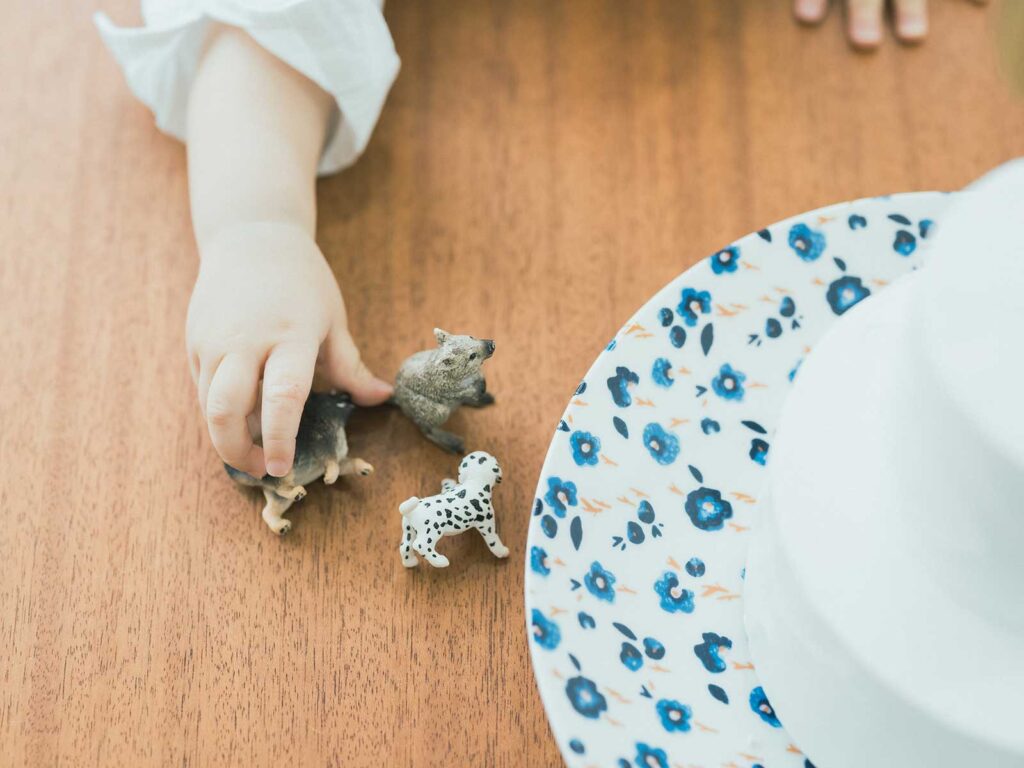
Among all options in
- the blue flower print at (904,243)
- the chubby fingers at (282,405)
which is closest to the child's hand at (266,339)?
the chubby fingers at (282,405)

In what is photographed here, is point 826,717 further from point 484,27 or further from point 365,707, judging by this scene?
point 484,27

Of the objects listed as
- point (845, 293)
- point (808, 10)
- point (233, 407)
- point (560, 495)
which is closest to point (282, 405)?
point (233, 407)

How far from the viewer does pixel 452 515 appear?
42 cm

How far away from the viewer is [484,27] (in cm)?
59

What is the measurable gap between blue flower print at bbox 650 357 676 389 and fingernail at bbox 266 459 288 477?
0.17 meters

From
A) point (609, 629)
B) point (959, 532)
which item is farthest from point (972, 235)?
point (609, 629)

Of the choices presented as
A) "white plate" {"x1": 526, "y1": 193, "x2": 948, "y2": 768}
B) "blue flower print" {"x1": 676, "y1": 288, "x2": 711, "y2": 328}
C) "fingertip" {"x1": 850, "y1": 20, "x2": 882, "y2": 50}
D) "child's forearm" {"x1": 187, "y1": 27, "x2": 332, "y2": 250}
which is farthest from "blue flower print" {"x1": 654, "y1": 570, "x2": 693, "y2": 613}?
"fingertip" {"x1": 850, "y1": 20, "x2": 882, "y2": 50}

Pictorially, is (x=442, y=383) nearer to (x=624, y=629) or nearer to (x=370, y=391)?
(x=370, y=391)

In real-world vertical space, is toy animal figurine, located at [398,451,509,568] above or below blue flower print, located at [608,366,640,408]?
below

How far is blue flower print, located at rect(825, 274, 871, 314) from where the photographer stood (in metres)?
0.41

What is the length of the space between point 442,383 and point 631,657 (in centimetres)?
16

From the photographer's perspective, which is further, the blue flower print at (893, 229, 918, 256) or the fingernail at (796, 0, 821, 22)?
the fingernail at (796, 0, 821, 22)

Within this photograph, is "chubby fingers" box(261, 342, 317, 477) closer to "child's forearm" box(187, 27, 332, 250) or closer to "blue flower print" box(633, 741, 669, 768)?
"child's forearm" box(187, 27, 332, 250)

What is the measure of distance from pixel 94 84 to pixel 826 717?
0.52 m
